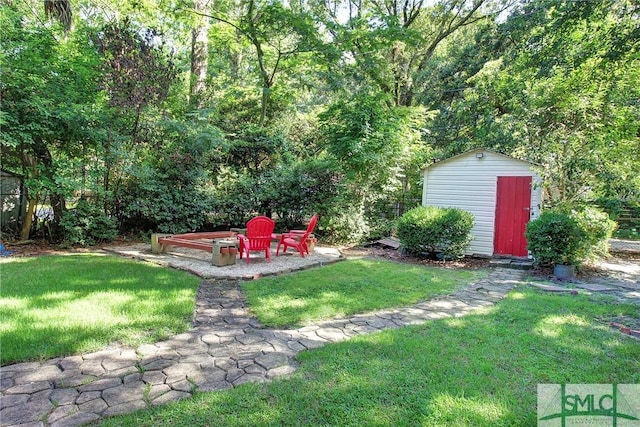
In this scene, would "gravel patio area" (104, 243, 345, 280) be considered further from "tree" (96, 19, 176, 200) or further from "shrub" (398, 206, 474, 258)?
"tree" (96, 19, 176, 200)

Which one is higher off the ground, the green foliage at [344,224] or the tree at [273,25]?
the tree at [273,25]

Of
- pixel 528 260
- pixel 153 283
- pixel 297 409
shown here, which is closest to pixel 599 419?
pixel 297 409

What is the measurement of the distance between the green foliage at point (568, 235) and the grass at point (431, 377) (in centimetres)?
303

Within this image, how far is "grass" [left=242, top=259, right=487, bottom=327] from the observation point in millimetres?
4224

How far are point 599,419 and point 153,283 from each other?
4902 mm

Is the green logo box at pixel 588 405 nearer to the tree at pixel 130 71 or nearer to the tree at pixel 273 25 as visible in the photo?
the tree at pixel 130 71

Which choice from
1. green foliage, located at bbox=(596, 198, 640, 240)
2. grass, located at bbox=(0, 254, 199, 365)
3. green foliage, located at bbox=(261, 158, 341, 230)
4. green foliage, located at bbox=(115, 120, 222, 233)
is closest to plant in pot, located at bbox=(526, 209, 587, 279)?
green foliage, located at bbox=(261, 158, 341, 230)

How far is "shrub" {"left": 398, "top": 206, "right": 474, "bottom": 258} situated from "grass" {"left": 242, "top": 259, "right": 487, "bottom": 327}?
0.88m

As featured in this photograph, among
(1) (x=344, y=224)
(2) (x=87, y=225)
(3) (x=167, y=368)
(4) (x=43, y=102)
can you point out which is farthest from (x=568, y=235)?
(4) (x=43, y=102)

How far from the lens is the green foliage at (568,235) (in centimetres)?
670

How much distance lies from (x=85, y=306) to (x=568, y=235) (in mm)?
A: 7583

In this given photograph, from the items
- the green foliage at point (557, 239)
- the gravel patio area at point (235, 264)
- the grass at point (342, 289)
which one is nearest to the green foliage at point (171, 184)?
the gravel patio area at point (235, 264)

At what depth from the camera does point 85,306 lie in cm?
393

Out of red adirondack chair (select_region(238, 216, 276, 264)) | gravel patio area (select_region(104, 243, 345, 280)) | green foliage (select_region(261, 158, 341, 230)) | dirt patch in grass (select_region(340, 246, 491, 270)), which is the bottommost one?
dirt patch in grass (select_region(340, 246, 491, 270))
